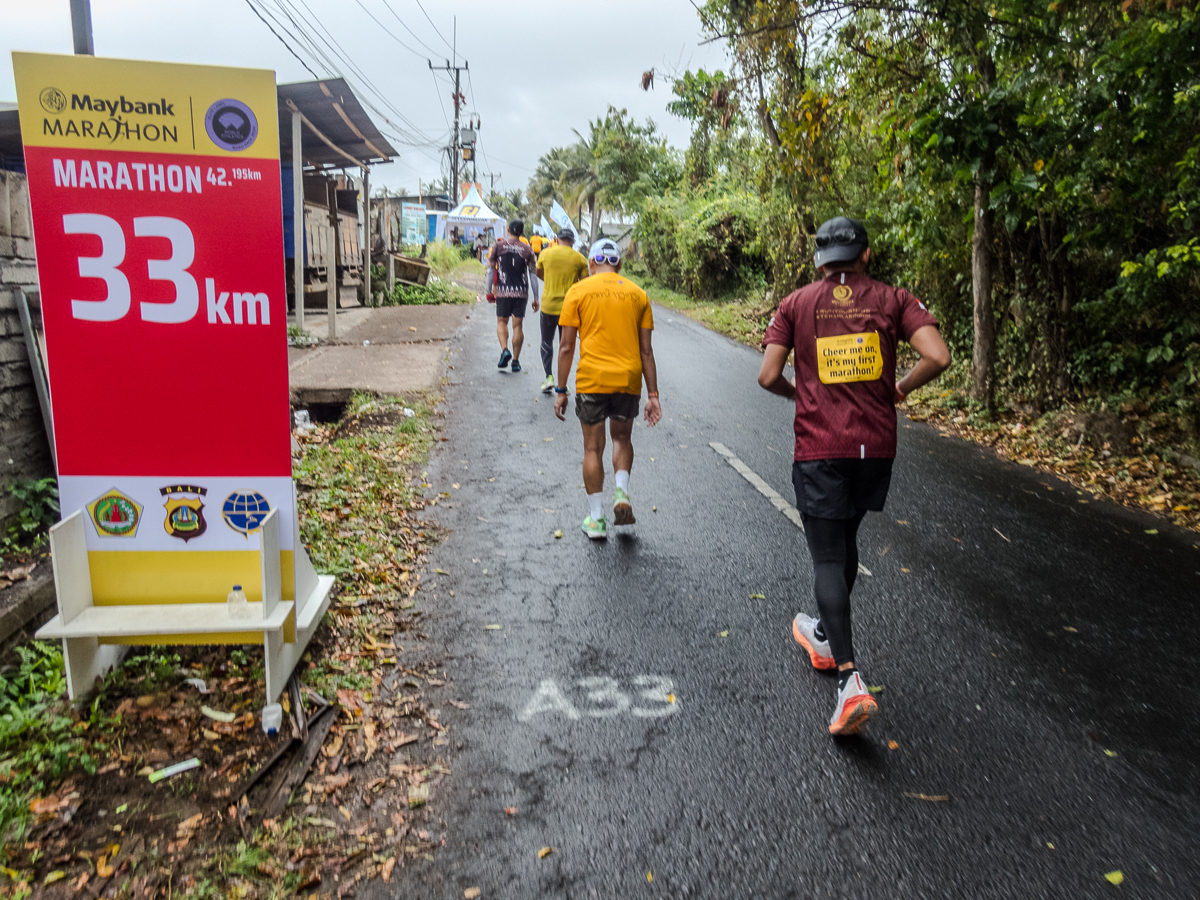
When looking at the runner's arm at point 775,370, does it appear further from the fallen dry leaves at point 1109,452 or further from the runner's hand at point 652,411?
the fallen dry leaves at point 1109,452

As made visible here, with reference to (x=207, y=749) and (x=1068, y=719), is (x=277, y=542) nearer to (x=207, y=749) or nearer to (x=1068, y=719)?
(x=207, y=749)

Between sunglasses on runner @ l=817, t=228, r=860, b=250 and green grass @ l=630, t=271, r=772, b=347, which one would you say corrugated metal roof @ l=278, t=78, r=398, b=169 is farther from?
sunglasses on runner @ l=817, t=228, r=860, b=250

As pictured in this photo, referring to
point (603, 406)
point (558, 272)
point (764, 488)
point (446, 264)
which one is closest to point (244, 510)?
point (603, 406)

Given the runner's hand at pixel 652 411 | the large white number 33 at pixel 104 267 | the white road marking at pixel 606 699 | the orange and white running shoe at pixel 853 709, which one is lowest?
the white road marking at pixel 606 699

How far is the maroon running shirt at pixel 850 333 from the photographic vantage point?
3.30m

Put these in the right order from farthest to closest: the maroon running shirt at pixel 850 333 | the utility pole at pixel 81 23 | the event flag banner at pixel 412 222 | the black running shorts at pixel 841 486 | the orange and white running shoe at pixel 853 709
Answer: the event flag banner at pixel 412 222 → the utility pole at pixel 81 23 → the black running shorts at pixel 841 486 → the maroon running shirt at pixel 850 333 → the orange and white running shoe at pixel 853 709

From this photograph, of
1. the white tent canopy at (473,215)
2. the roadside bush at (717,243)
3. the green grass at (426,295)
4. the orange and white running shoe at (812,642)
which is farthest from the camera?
the white tent canopy at (473,215)

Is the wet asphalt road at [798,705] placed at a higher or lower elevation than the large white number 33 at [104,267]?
lower

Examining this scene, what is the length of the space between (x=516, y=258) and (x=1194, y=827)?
947cm

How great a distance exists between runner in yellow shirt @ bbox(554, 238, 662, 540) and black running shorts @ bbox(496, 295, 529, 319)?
5789 mm

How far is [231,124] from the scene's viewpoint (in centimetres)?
318

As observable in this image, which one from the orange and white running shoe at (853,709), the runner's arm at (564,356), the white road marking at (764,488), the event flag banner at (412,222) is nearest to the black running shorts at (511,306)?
the white road marking at (764,488)

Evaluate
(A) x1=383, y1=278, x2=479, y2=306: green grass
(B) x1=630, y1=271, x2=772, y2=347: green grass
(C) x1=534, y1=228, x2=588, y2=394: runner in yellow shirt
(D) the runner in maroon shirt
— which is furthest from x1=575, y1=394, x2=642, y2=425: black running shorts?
(A) x1=383, y1=278, x2=479, y2=306: green grass

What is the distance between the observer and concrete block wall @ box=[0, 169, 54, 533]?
14.2 ft
